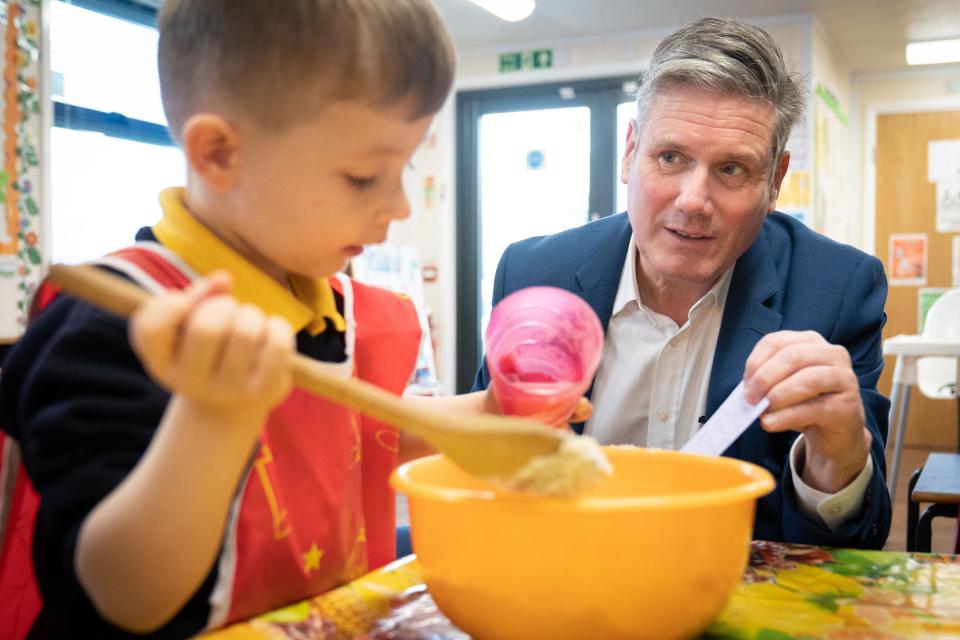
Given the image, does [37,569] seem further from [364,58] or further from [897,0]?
[897,0]

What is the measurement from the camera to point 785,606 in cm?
76

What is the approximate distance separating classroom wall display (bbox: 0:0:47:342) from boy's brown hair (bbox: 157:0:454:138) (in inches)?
136

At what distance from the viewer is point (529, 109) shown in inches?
252

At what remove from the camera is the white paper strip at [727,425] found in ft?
3.32

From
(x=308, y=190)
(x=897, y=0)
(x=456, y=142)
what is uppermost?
(x=897, y=0)

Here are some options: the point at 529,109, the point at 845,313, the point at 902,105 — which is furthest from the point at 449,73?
the point at 902,105

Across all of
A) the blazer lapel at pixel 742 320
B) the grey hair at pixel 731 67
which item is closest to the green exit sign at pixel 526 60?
the grey hair at pixel 731 67

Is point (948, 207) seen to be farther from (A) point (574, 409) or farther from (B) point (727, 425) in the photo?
(A) point (574, 409)

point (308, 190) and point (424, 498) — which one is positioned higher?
point (308, 190)

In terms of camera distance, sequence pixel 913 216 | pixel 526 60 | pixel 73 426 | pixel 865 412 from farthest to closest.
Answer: pixel 913 216, pixel 526 60, pixel 865 412, pixel 73 426

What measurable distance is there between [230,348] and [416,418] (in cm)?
14

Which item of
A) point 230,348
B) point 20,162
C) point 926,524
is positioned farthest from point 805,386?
point 20,162

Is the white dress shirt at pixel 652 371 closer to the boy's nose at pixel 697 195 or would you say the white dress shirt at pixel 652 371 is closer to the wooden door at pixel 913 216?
the boy's nose at pixel 697 195

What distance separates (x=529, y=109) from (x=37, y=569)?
5959 millimetres
